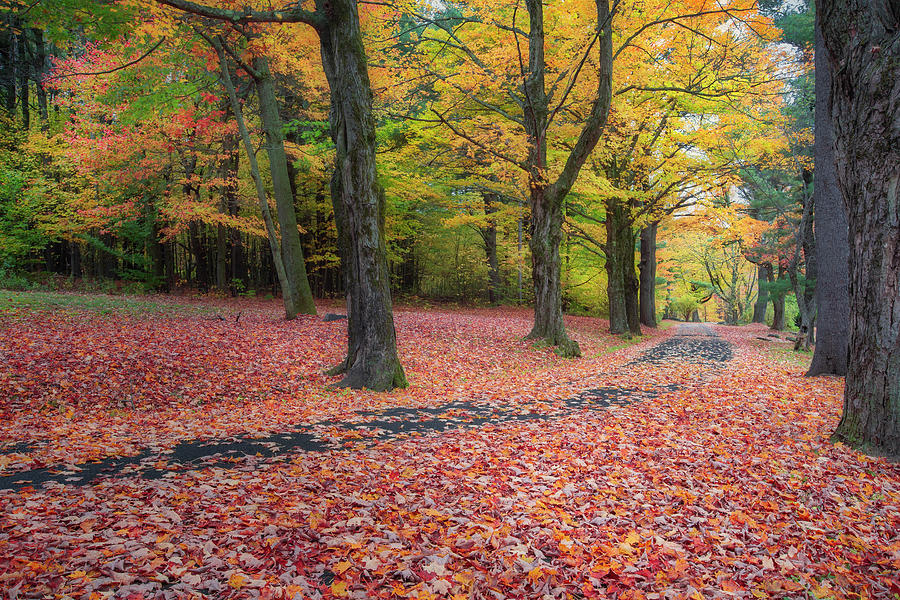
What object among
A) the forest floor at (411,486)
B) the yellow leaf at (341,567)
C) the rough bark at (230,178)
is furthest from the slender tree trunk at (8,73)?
the yellow leaf at (341,567)

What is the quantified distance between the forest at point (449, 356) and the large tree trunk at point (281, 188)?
0.08 meters

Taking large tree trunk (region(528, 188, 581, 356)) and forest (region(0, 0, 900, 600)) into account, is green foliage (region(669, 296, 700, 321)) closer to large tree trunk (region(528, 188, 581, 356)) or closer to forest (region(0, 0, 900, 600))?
forest (region(0, 0, 900, 600))

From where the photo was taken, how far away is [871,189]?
180 inches

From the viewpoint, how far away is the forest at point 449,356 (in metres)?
3.13

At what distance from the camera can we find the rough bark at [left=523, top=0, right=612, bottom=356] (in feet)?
40.1

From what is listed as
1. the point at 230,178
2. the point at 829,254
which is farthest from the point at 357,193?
the point at 230,178

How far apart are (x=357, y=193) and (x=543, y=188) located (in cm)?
666

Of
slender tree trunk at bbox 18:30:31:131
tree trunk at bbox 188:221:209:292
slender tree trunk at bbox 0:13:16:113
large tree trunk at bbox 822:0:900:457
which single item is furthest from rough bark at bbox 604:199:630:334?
slender tree trunk at bbox 0:13:16:113

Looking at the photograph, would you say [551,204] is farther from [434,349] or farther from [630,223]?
[630,223]

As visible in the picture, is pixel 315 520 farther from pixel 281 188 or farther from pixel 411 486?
pixel 281 188

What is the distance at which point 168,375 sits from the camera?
7.57 m

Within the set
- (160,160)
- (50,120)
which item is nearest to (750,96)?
(160,160)

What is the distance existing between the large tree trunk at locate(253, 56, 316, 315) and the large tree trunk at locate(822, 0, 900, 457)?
12.1 m

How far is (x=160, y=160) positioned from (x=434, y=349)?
11.7 metres
